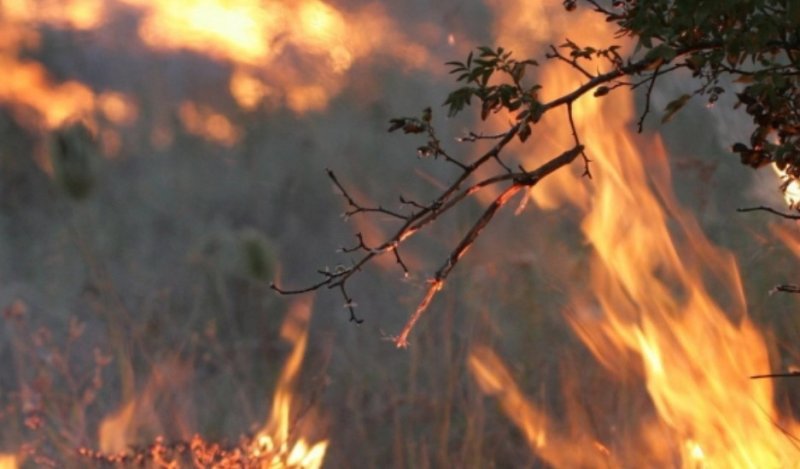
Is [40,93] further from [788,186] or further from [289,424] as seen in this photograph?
[788,186]

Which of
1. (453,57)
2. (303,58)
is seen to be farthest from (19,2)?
(453,57)

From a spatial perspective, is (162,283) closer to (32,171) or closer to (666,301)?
(32,171)

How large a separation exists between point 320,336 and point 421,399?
41 centimetres

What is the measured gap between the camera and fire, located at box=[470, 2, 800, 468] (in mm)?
4121

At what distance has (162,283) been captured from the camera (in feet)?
14.3

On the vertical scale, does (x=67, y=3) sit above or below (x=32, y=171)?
above

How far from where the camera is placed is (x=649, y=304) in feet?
14.3

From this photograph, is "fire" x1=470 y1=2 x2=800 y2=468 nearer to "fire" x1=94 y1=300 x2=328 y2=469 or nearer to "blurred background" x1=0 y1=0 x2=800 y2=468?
"blurred background" x1=0 y1=0 x2=800 y2=468

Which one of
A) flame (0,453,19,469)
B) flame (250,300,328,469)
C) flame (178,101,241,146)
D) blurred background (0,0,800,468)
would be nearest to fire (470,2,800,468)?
blurred background (0,0,800,468)

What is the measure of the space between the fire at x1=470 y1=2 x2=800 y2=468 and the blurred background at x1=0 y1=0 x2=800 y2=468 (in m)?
0.05

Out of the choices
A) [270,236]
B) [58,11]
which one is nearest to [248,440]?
[270,236]

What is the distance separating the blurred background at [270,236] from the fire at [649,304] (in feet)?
0.15

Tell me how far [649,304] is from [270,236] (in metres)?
1.30

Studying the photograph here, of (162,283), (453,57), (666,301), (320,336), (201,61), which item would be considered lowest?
(666,301)
